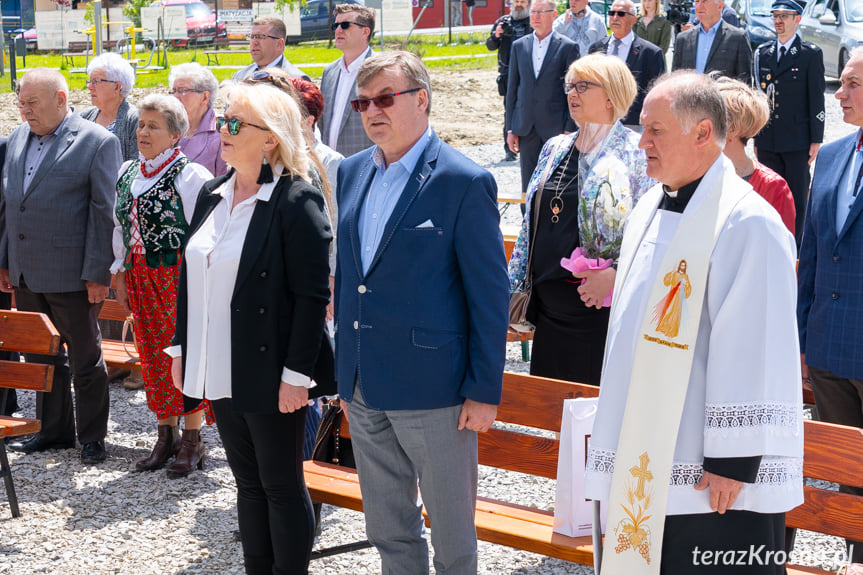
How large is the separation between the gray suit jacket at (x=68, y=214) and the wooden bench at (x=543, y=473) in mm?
2088

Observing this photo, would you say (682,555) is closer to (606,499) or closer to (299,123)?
(606,499)

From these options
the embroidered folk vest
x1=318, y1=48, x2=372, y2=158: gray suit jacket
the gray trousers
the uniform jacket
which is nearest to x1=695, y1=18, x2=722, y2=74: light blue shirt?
the uniform jacket

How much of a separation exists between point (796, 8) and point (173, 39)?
23.9 meters

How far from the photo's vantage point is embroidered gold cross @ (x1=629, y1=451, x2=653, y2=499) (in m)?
2.83

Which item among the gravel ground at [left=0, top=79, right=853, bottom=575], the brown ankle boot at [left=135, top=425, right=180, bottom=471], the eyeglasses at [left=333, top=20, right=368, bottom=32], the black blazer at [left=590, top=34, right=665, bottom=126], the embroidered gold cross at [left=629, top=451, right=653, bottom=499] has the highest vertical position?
the eyeglasses at [left=333, top=20, right=368, bottom=32]

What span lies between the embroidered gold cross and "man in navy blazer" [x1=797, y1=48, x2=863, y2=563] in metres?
1.57

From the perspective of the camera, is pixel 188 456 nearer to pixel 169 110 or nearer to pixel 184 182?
pixel 184 182

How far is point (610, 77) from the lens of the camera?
4.48 meters

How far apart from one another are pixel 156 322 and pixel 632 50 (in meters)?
6.18

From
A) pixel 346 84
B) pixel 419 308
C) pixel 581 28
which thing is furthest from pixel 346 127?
pixel 581 28

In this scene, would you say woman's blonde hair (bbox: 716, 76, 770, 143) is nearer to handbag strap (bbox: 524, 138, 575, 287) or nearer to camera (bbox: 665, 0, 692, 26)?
handbag strap (bbox: 524, 138, 575, 287)

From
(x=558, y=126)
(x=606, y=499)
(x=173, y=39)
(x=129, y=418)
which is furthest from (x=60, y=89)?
(x=173, y=39)

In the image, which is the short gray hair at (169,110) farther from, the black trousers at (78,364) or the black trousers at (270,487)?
the black trousers at (270,487)

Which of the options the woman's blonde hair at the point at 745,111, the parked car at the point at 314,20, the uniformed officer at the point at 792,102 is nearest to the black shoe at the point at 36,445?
the woman's blonde hair at the point at 745,111
